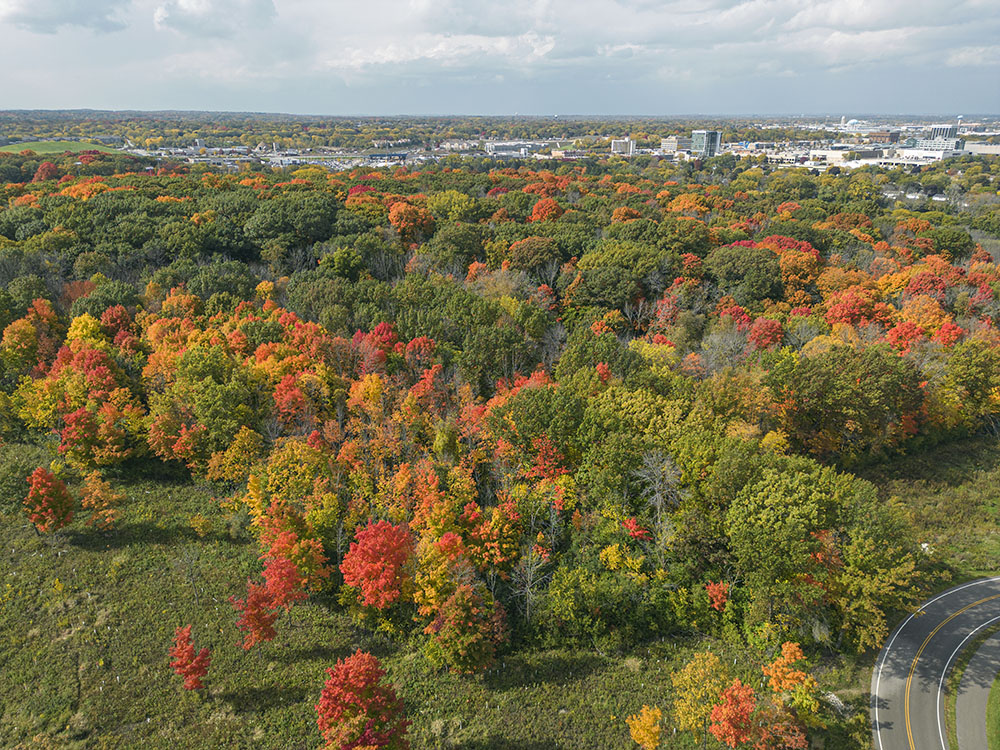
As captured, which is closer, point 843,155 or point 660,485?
point 660,485

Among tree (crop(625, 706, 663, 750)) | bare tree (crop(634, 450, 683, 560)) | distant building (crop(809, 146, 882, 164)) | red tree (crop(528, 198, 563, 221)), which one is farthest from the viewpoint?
distant building (crop(809, 146, 882, 164))

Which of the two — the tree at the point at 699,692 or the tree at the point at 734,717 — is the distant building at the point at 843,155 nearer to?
the tree at the point at 699,692

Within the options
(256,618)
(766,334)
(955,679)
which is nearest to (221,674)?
(256,618)

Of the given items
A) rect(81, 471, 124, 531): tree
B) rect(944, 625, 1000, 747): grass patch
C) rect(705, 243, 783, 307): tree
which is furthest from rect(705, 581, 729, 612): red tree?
rect(705, 243, 783, 307): tree

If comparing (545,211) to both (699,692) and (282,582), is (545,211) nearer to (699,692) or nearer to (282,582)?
(282,582)

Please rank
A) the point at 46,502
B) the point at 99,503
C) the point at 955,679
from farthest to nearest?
the point at 99,503 < the point at 46,502 < the point at 955,679

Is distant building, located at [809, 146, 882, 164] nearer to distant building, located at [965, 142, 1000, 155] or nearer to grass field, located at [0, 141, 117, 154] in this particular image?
distant building, located at [965, 142, 1000, 155]
